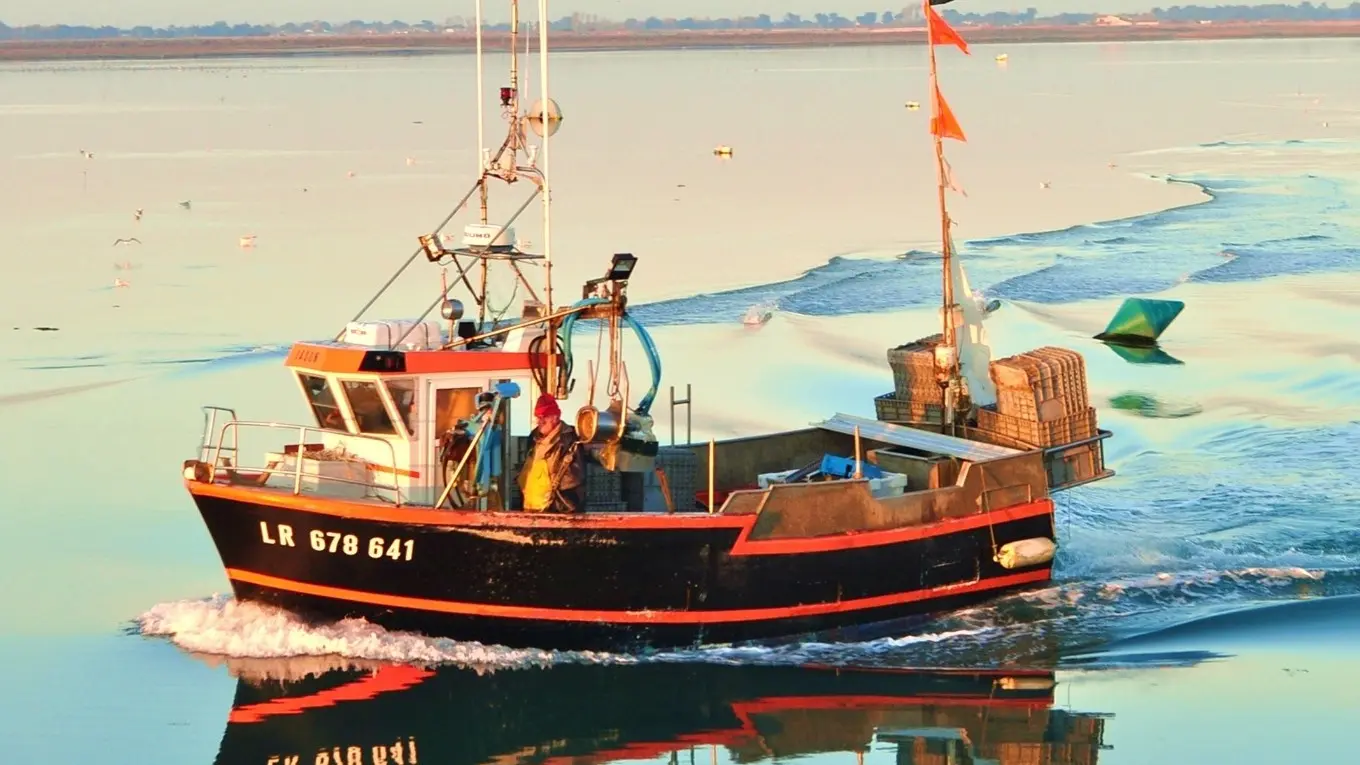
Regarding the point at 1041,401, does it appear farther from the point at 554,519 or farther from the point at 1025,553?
the point at 554,519

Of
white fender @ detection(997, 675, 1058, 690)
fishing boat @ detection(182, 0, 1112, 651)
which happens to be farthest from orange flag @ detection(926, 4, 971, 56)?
white fender @ detection(997, 675, 1058, 690)

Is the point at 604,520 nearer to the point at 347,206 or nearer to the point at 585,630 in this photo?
the point at 585,630

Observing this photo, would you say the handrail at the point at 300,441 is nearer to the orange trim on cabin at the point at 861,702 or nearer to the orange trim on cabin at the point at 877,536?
the orange trim on cabin at the point at 877,536

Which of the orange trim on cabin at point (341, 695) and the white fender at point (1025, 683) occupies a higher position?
the orange trim on cabin at point (341, 695)

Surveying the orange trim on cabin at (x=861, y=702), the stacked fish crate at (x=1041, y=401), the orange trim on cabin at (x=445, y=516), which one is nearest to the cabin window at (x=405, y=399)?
the orange trim on cabin at (x=445, y=516)

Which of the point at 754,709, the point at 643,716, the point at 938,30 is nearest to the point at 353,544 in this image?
the point at 643,716

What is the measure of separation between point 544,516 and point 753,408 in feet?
29.3

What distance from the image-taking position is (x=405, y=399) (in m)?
16.2

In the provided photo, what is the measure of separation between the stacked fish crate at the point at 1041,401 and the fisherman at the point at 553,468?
4734 millimetres

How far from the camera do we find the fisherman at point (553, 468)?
Result: 1579cm

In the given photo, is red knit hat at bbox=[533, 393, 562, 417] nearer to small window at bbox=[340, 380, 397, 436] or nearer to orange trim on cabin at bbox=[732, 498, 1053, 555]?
small window at bbox=[340, 380, 397, 436]

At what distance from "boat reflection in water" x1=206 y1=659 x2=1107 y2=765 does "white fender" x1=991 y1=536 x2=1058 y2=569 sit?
50.3 inches

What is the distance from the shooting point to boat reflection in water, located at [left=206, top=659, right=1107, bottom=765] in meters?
14.7

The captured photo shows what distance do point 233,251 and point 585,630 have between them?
72.5ft
